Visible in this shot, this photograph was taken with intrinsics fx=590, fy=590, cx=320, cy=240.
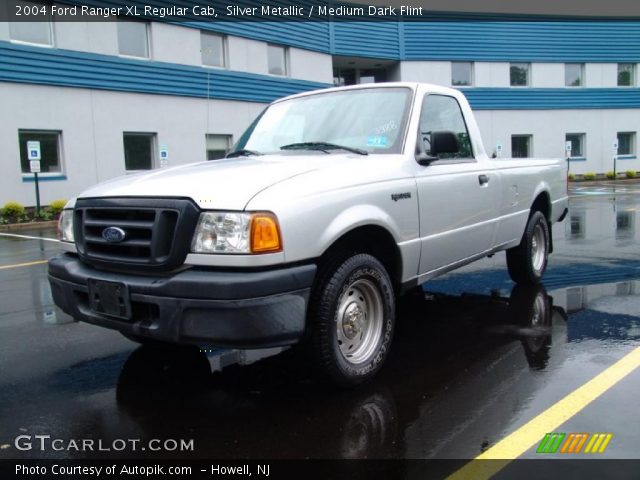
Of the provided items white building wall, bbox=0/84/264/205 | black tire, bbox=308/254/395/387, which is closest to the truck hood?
black tire, bbox=308/254/395/387

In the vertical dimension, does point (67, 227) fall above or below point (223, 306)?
above

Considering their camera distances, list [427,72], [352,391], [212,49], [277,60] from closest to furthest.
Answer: [352,391] < [212,49] < [277,60] < [427,72]

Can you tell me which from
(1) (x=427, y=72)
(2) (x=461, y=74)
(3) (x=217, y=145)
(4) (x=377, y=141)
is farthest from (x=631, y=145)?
(4) (x=377, y=141)

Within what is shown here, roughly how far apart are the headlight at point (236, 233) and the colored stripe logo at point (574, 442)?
1655 millimetres

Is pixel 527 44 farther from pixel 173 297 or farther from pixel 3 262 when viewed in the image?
pixel 173 297

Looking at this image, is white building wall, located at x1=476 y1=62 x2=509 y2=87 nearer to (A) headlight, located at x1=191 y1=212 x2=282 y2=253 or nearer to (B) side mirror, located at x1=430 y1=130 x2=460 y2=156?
(B) side mirror, located at x1=430 y1=130 x2=460 y2=156

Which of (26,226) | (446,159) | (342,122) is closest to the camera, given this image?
(342,122)

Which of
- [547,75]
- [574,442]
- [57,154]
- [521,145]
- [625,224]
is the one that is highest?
[547,75]

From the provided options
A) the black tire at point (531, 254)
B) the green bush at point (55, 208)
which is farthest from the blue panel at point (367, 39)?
the black tire at point (531, 254)

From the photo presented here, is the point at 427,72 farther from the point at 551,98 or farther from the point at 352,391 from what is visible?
the point at 352,391

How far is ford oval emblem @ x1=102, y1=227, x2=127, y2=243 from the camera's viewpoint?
3.30 metres

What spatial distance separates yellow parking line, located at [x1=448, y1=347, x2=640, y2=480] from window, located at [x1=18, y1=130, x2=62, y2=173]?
17.3m

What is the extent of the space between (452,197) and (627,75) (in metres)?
35.6

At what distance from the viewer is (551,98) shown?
32.7m
